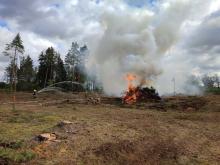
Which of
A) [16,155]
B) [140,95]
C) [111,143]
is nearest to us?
[16,155]

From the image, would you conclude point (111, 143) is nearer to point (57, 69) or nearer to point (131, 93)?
point (131, 93)

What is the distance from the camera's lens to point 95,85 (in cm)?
11031

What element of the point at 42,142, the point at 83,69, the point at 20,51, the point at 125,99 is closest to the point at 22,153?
the point at 42,142

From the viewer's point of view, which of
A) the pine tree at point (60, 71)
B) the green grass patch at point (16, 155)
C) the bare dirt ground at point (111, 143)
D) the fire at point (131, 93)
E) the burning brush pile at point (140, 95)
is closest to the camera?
the green grass patch at point (16, 155)

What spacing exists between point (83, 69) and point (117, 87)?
39617 mm

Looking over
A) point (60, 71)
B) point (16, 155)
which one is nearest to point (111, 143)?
point (16, 155)

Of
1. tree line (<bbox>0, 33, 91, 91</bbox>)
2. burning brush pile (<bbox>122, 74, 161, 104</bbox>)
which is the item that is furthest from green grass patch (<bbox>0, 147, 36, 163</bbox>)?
tree line (<bbox>0, 33, 91, 91</bbox>)

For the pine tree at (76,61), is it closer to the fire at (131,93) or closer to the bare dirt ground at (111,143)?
the fire at (131,93)

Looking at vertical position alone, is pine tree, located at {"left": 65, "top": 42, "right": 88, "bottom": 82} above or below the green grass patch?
above

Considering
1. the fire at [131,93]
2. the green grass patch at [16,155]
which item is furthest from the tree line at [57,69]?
the green grass patch at [16,155]

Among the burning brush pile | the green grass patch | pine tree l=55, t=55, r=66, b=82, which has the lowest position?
the green grass patch

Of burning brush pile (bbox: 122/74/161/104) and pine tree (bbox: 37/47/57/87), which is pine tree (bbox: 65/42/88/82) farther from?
burning brush pile (bbox: 122/74/161/104)

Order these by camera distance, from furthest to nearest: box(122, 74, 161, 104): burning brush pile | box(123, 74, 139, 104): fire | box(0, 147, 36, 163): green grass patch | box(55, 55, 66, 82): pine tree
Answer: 1. box(55, 55, 66, 82): pine tree
2. box(122, 74, 161, 104): burning brush pile
3. box(123, 74, 139, 104): fire
4. box(0, 147, 36, 163): green grass patch

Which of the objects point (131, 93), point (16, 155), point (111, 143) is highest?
point (131, 93)
